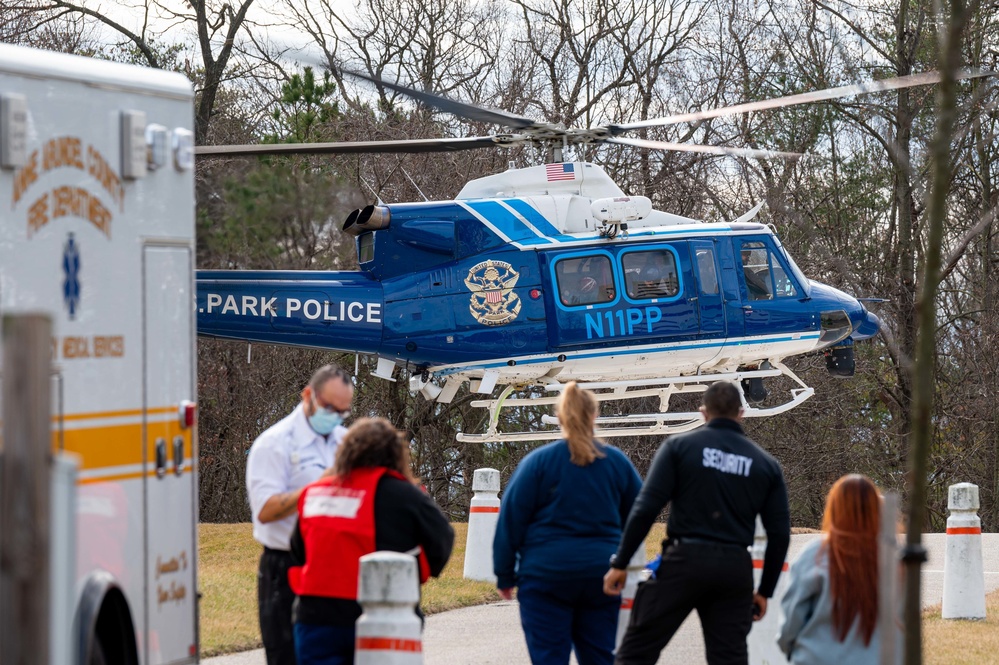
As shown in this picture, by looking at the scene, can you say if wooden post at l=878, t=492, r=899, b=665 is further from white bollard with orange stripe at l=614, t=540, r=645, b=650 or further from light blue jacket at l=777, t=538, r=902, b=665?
white bollard with orange stripe at l=614, t=540, r=645, b=650

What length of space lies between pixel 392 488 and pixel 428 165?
2144 centimetres

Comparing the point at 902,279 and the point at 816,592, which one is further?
the point at 902,279

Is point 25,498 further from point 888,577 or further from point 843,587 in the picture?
point 843,587

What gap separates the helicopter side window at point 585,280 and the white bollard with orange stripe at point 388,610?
30.8 feet

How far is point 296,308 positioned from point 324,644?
27.1ft

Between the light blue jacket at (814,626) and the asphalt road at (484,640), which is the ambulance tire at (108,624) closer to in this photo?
the light blue jacket at (814,626)

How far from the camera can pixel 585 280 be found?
47.1 ft

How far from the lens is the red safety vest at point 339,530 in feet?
17.9

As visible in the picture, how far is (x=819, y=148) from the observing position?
1133 inches

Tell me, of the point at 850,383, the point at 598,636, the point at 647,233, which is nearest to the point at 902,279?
the point at 850,383

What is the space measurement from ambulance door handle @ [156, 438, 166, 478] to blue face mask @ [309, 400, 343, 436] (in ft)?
2.27

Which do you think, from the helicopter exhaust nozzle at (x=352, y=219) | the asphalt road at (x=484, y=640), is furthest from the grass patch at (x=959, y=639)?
the helicopter exhaust nozzle at (x=352, y=219)

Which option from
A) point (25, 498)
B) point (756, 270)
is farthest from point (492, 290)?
point (25, 498)

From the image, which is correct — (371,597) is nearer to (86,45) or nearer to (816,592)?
(816,592)
